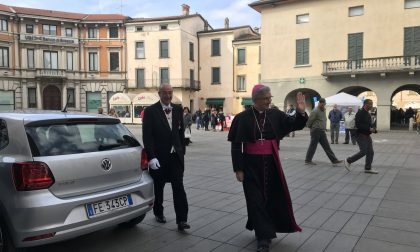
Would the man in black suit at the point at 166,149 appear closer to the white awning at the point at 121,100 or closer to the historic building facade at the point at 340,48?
the historic building facade at the point at 340,48

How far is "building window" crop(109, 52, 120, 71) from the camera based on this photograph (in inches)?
1772

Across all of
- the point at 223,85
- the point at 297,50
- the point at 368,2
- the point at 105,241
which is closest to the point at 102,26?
the point at 223,85

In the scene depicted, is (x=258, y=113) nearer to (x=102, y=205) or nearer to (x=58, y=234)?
(x=102, y=205)

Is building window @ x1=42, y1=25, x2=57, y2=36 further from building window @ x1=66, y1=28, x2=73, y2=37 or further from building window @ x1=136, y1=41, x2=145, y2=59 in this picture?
building window @ x1=136, y1=41, x2=145, y2=59

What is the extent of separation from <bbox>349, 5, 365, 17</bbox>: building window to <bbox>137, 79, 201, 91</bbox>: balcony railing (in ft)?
68.1

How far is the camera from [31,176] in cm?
346

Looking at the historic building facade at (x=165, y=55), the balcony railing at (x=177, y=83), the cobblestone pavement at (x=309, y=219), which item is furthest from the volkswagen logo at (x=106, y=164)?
the balcony railing at (x=177, y=83)

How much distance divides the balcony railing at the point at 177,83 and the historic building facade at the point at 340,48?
14613mm

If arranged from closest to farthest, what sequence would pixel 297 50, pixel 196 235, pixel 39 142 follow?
pixel 39 142 → pixel 196 235 → pixel 297 50

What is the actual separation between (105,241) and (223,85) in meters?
39.6

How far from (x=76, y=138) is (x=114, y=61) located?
141 feet

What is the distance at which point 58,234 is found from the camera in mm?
3516

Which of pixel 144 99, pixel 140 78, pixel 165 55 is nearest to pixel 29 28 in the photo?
pixel 140 78

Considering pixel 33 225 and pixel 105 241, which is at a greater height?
pixel 33 225
